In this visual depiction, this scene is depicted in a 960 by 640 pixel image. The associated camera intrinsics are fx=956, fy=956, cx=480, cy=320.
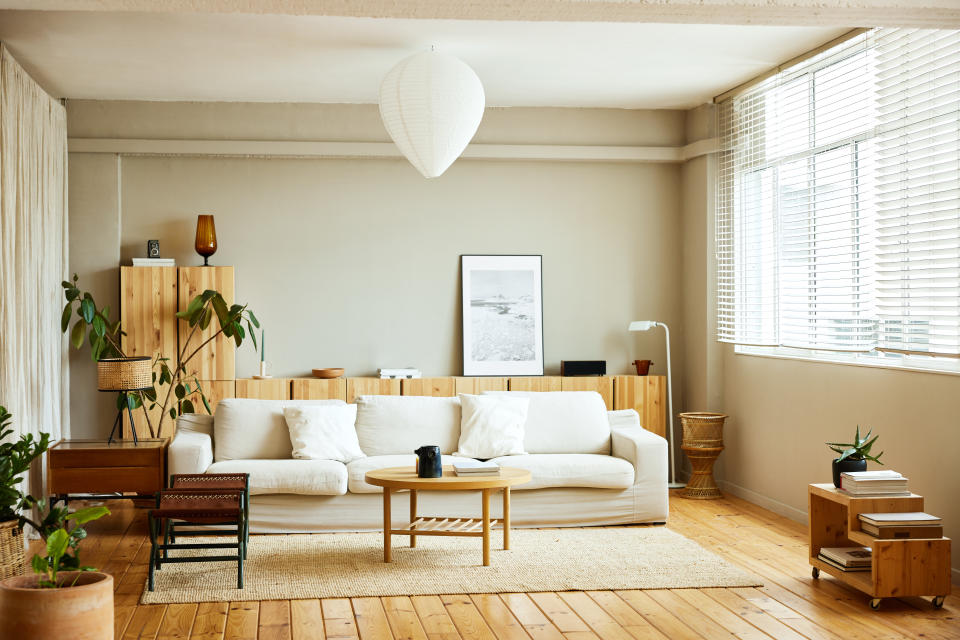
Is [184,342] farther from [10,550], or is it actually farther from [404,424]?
[10,550]

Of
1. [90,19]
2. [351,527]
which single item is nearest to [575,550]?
[351,527]

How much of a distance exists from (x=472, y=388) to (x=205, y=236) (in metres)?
2.23

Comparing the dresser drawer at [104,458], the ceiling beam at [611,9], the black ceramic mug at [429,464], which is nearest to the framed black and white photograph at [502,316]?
the black ceramic mug at [429,464]

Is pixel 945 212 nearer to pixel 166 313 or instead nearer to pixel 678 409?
pixel 678 409

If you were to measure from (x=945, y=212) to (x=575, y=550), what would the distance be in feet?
8.36

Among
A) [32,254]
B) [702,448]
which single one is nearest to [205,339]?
[32,254]

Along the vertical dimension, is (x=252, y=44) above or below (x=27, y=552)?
above

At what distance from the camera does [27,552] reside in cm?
512

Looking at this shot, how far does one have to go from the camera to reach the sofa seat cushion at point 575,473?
570 cm

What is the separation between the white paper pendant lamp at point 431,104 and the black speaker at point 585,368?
2.38 m

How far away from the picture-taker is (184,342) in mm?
6848

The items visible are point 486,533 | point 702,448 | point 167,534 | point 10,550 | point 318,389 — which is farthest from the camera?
point 318,389

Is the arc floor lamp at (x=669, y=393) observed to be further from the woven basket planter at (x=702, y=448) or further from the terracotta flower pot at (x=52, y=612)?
the terracotta flower pot at (x=52, y=612)

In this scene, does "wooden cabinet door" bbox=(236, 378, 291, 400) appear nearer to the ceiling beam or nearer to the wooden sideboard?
the wooden sideboard
